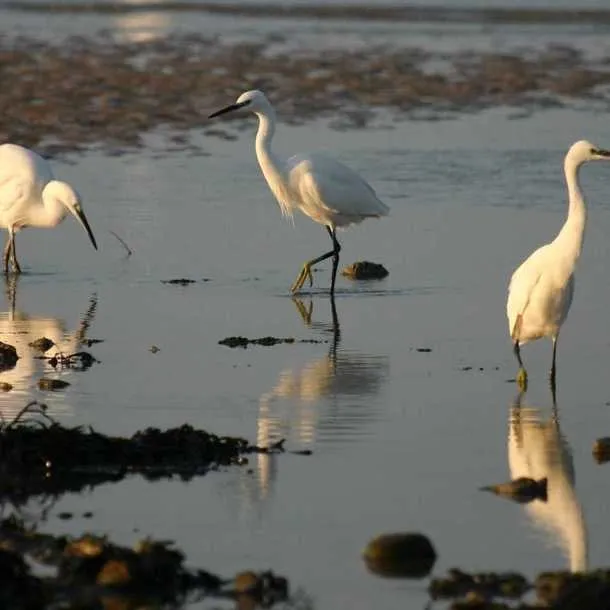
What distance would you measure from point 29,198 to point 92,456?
688 centimetres

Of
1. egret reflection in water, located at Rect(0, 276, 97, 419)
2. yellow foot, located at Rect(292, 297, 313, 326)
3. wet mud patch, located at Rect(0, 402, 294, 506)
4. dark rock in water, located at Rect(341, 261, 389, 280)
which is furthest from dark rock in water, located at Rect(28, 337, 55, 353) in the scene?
dark rock in water, located at Rect(341, 261, 389, 280)

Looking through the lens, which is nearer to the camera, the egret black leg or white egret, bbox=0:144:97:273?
the egret black leg

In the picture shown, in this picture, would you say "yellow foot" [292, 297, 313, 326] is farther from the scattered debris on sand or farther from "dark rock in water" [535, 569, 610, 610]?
"dark rock in water" [535, 569, 610, 610]

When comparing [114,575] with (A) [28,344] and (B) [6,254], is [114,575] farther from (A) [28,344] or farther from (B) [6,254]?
(B) [6,254]

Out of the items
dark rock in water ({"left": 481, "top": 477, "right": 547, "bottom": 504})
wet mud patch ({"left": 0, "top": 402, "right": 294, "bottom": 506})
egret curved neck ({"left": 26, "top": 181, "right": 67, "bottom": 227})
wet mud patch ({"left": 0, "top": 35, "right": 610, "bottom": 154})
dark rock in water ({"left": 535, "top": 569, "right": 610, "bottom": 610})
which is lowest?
dark rock in water ({"left": 535, "top": 569, "right": 610, "bottom": 610})

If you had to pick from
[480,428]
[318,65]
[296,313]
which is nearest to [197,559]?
[480,428]

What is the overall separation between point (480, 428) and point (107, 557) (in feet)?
9.94

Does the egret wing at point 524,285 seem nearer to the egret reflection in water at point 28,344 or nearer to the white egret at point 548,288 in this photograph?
the white egret at point 548,288

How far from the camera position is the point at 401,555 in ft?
22.1

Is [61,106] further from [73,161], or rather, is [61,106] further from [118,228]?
[118,228]

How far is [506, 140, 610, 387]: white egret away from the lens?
10109 millimetres

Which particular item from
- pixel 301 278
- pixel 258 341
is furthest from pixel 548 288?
pixel 301 278

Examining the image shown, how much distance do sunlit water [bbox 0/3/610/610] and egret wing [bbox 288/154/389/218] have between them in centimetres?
50

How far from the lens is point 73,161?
64.5 ft
